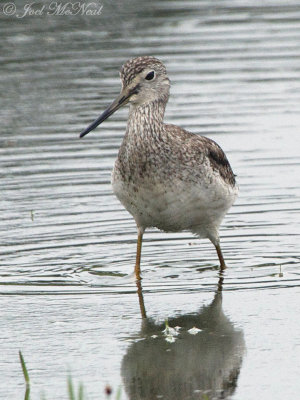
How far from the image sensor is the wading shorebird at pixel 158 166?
31.1ft

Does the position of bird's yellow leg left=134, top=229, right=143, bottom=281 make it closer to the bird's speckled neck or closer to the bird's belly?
the bird's belly

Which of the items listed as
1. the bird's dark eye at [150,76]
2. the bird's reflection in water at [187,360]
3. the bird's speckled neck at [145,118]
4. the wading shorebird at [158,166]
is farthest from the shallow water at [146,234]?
the bird's dark eye at [150,76]

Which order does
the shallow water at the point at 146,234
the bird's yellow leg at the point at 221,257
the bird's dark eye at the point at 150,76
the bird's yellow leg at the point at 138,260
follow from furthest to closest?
the bird's yellow leg at the point at 221,257, the bird's yellow leg at the point at 138,260, the bird's dark eye at the point at 150,76, the shallow water at the point at 146,234

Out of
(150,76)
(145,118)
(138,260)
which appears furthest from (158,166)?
(138,260)

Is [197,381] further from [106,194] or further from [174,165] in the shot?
[106,194]

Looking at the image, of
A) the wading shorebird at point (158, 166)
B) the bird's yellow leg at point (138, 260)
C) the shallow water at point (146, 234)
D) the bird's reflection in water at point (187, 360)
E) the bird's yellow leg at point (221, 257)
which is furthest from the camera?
the bird's yellow leg at point (221, 257)

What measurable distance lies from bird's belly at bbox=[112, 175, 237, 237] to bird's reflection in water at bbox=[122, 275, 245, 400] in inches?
45.0

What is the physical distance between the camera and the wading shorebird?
9469mm

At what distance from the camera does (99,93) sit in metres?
17.6

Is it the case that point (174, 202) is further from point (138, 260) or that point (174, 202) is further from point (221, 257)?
point (221, 257)

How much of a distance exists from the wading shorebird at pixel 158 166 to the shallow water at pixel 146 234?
58 cm

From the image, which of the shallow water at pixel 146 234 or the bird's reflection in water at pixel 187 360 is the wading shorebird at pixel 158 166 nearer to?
the shallow water at pixel 146 234

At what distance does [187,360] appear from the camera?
7645 mm

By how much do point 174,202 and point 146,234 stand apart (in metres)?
2.04
